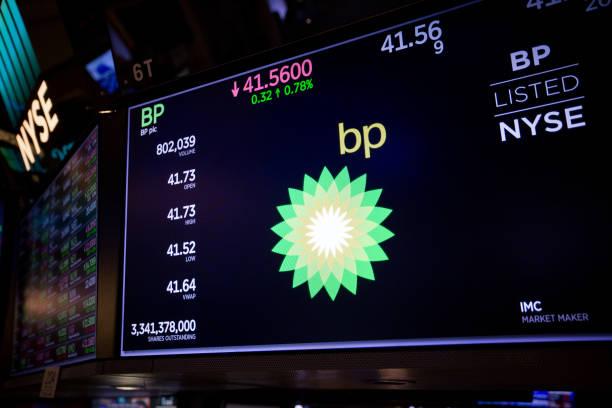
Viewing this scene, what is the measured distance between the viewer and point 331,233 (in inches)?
80.7

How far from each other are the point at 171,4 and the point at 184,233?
449 cm

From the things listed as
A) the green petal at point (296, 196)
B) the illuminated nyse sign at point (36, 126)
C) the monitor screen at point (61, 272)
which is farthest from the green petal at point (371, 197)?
the illuminated nyse sign at point (36, 126)

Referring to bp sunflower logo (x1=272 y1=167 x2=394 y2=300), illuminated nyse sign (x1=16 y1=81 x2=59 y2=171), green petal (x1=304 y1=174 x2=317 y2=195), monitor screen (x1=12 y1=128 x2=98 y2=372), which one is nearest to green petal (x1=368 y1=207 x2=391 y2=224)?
bp sunflower logo (x1=272 y1=167 x2=394 y2=300)

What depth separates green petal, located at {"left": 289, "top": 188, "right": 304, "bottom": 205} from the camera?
2.16 meters

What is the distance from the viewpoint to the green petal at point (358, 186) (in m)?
2.04

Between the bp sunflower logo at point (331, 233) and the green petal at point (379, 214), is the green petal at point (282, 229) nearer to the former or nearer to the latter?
the bp sunflower logo at point (331, 233)

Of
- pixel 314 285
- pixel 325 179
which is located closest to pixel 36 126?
pixel 325 179

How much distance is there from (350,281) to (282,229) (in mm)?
355

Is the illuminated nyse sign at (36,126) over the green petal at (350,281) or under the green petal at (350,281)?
over

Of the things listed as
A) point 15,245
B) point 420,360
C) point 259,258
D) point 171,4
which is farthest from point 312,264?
point 171,4

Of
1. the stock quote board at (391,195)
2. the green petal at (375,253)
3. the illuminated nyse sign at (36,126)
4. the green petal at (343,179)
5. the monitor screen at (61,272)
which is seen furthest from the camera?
the illuminated nyse sign at (36,126)

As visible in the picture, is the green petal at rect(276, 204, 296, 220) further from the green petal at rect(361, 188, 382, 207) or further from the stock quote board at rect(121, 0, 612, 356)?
the green petal at rect(361, 188, 382, 207)

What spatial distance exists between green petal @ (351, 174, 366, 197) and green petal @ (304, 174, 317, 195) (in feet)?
0.52

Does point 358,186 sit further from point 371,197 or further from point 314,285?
point 314,285
